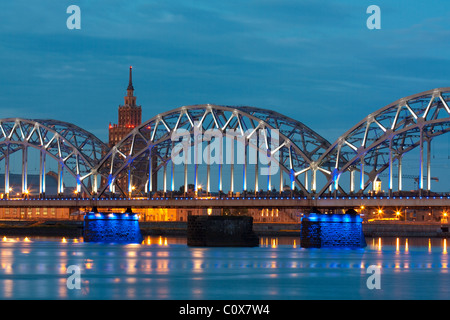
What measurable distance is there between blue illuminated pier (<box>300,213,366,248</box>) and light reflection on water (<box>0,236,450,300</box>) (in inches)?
119

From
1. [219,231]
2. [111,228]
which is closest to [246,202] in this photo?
[219,231]

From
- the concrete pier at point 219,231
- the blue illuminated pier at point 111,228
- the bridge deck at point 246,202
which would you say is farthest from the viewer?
the blue illuminated pier at point 111,228

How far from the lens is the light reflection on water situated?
6162 cm

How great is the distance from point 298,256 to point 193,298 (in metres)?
42.1

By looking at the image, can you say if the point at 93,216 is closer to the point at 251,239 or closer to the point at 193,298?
the point at 251,239

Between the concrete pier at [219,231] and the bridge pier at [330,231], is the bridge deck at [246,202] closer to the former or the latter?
the bridge pier at [330,231]

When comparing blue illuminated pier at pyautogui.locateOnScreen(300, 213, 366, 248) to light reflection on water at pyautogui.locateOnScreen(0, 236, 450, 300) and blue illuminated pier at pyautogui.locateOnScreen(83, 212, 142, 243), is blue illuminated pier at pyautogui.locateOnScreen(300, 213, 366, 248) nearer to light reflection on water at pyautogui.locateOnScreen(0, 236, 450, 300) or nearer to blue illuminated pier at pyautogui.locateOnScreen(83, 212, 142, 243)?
light reflection on water at pyautogui.locateOnScreen(0, 236, 450, 300)

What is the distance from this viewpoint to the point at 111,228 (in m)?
140

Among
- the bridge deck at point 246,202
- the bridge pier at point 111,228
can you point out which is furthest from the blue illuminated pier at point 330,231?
the bridge pier at point 111,228

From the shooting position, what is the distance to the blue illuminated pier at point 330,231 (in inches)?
4503

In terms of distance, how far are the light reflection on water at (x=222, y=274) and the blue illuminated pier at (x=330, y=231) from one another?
302 cm

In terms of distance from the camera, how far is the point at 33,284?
2638 inches

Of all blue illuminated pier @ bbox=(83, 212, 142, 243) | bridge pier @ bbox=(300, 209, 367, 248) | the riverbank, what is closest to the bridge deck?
bridge pier @ bbox=(300, 209, 367, 248)

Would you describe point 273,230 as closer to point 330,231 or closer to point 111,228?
point 111,228
